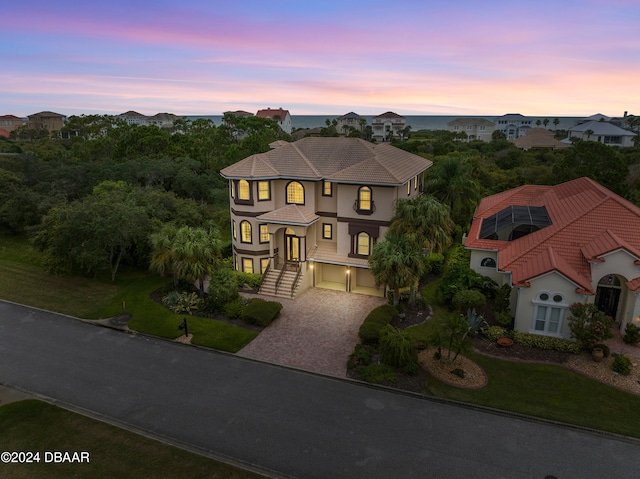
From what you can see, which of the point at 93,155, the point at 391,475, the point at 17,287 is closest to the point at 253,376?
the point at 391,475

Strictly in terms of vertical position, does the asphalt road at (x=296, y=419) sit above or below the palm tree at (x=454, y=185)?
below

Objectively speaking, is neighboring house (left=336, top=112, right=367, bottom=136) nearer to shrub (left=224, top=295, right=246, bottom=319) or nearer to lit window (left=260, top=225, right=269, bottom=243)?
lit window (left=260, top=225, right=269, bottom=243)

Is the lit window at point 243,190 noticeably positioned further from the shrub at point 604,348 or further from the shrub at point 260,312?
the shrub at point 604,348

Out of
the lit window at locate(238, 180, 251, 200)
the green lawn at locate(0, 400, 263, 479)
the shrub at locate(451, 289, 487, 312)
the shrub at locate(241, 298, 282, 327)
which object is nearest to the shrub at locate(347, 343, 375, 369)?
the shrub at locate(241, 298, 282, 327)

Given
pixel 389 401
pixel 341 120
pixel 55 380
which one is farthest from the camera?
pixel 341 120

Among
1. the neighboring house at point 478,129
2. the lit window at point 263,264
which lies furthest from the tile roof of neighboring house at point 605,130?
the lit window at point 263,264

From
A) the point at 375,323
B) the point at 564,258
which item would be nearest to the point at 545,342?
the point at 564,258

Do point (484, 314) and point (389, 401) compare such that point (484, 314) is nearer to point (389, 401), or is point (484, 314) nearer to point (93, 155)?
point (389, 401)
